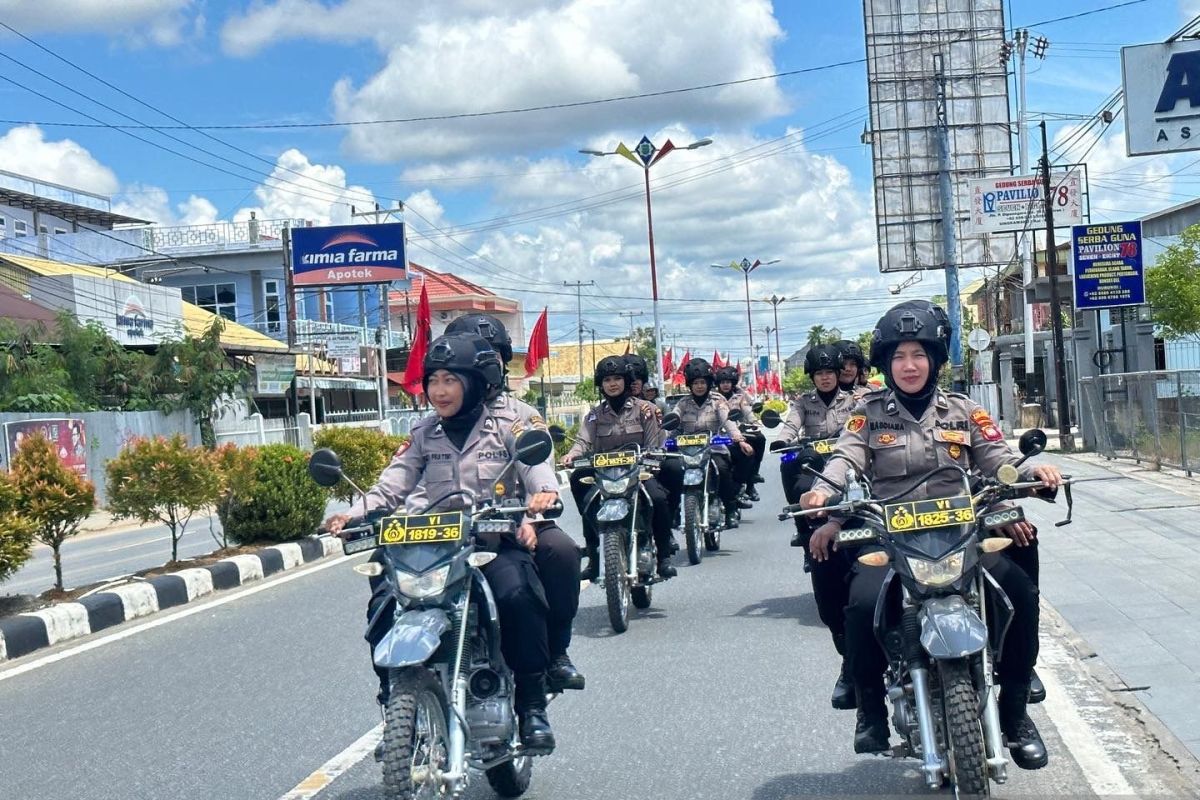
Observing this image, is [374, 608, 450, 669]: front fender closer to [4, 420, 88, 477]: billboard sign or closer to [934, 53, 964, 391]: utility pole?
[4, 420, 88, 477]: billboard sign

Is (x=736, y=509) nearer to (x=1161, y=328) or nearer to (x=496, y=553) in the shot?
(x=496, y=553)

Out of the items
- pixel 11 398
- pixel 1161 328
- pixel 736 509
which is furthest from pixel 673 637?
pixel 1161 328

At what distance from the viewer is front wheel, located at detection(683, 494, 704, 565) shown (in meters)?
12.1

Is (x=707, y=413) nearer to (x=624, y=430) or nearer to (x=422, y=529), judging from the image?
(x=624, y=430)

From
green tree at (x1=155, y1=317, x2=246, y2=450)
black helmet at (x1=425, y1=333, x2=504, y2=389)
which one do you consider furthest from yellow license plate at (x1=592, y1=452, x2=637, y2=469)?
green tree at (x1=155, y1=317, x2=246, y2=450)

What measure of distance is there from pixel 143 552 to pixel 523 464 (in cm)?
Answer: 1306

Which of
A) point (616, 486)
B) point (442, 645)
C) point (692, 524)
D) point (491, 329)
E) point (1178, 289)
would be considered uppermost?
point (1178, 289)

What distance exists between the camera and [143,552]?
16.8 metres

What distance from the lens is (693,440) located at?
1234 centimetres

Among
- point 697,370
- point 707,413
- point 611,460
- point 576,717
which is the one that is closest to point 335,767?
point 576,717

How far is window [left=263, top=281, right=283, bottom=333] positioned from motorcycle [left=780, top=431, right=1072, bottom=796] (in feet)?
161

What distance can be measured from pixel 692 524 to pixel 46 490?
5462mm

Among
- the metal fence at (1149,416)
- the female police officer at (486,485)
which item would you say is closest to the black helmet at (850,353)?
the female police officer at (486,485)

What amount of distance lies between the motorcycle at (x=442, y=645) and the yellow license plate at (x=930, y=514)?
1.23 meters
